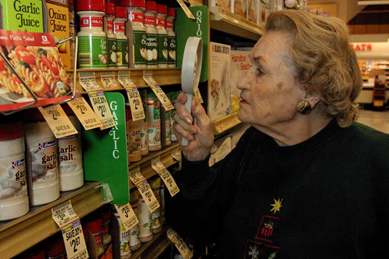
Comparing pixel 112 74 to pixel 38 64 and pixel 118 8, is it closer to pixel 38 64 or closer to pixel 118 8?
pixel 118 8

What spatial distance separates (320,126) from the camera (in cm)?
159

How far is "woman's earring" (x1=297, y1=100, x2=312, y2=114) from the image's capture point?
1.50 m

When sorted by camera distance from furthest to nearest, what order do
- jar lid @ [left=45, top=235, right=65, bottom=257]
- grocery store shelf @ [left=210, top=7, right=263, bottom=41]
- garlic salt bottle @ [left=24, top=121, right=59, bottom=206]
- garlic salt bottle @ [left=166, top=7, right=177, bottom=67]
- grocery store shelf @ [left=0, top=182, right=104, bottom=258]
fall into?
grocery store shelf @ [left=210, top=7, right=263, bottom=41], garlic salt bottle @ [left=166, top=7, right=177, bottom=67], jar lid @ [left=45, top=235, right=65, bottom=257], garlic salt bottle @ [left=24, top=121, right=59, bottom=206], grocery store shelf @ [left=0, top=182, right=104, bottom=258]

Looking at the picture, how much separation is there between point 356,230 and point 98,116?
990mm

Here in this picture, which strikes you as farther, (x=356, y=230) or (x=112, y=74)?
(x=356, y=230)

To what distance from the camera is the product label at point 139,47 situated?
4.91 ft

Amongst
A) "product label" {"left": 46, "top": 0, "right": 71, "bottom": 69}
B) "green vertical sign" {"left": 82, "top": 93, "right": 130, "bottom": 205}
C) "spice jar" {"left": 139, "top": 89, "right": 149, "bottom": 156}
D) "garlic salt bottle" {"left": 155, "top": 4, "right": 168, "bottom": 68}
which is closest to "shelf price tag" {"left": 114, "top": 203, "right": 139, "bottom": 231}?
"green vertical sign" {"left": 82, "top": 93, "right": 130, "bottom": 205}

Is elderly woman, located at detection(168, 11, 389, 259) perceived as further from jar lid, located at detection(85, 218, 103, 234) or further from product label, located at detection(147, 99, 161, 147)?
jar lid, located at detection(85, 218, 103, 234)

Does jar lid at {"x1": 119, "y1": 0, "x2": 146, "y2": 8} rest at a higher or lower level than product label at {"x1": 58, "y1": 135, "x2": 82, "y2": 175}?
higher

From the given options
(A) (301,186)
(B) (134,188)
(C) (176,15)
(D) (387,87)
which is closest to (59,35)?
(B) (134,188)

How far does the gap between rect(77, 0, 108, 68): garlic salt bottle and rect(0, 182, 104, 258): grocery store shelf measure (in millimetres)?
409

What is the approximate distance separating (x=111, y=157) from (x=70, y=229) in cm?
30

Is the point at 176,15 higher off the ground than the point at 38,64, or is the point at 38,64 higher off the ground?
the point at 176,15

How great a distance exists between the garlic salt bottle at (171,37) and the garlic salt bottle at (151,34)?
161 mm
